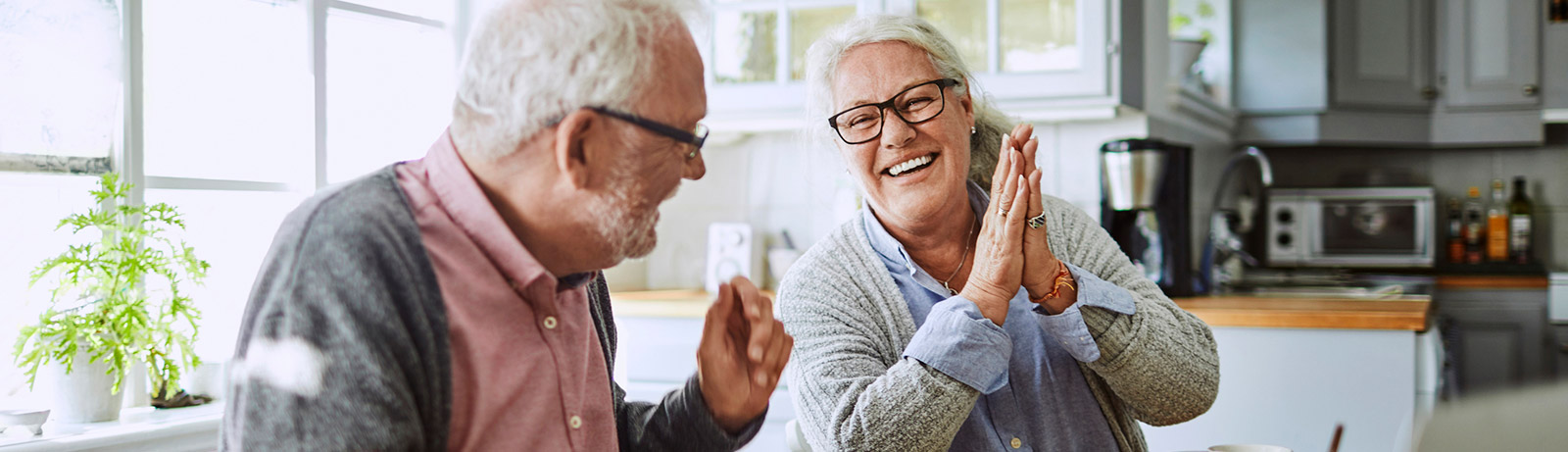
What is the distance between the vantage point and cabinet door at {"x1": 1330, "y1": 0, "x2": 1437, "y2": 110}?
4387mm

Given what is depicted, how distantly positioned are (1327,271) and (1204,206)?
1092 millimetres

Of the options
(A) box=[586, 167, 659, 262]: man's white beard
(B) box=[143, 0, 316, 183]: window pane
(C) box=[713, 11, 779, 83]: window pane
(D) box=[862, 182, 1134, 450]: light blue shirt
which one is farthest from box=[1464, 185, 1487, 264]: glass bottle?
(A) box=[586, 167, 659, 262]: man's white beard

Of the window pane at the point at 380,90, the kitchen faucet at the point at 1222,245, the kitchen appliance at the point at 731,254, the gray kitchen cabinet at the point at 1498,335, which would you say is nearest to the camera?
the window pane at the point at 380,90

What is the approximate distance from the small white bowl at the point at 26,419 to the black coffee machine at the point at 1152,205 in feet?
7.50

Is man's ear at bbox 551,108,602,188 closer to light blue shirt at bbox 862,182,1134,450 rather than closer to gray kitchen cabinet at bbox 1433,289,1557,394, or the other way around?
light blue shirt at bbox 862,182,1134,450

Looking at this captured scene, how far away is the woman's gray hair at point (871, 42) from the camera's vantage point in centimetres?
154

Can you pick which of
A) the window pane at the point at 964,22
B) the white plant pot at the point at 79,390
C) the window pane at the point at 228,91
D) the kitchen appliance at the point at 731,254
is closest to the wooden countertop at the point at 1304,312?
the kitchen appliance at the point at 731,254

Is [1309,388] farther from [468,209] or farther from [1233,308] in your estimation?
[468,209]

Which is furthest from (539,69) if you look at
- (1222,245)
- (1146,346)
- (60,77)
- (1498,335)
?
(1498,335)

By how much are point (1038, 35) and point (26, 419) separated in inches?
90.8

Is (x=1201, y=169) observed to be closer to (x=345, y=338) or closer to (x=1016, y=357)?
(x=1016, y=357)

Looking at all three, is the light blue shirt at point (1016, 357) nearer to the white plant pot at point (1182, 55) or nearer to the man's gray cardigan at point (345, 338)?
the man's gray cardigan at point (345, 338)

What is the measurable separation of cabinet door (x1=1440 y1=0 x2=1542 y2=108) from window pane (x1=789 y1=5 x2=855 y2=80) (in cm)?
278

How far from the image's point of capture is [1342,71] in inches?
173
